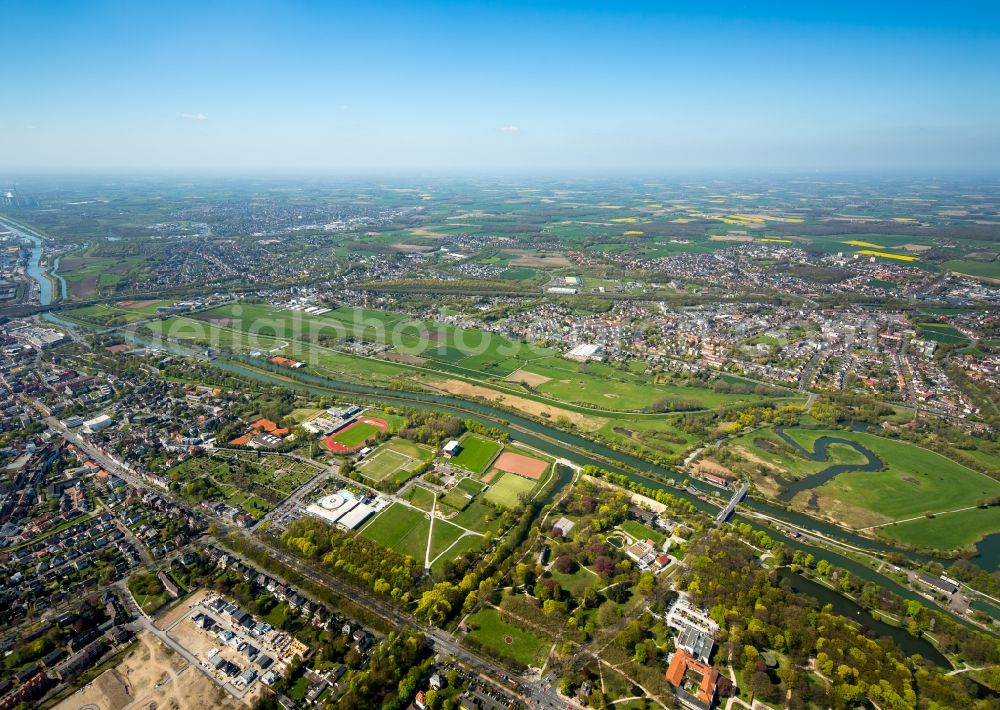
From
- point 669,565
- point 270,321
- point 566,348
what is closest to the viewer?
point 669,565

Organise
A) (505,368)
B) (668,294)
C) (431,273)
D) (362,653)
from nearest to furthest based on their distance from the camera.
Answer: (362,653)
(505,368)
(668,294)
(431,273)

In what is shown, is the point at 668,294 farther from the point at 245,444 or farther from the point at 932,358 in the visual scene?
the point at 245,444

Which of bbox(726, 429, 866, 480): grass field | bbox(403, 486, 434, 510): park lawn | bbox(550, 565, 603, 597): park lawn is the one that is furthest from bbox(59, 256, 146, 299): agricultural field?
bbox(726, 429, 866, 480): grass field

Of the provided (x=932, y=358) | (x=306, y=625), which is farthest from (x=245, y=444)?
(x=932, y=358)

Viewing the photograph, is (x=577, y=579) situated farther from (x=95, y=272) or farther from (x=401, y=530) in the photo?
(x=95, y=272)

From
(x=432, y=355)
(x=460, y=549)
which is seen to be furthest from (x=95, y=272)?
(x=460, y=549)

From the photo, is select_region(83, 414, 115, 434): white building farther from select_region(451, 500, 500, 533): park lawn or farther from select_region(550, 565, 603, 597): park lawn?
select_region(550, 565, 603, 597): park lawn
